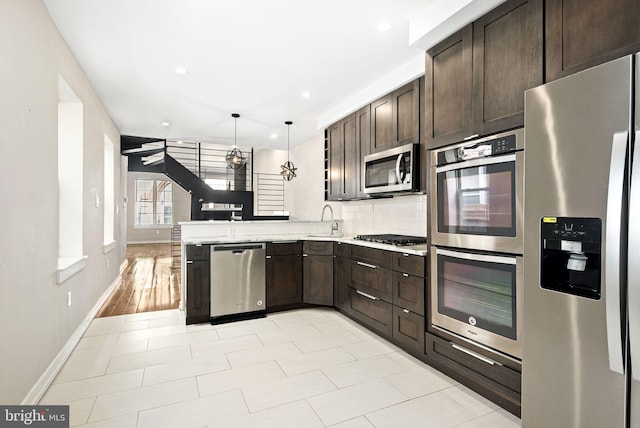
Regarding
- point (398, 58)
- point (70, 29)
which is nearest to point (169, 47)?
point (70, 29)

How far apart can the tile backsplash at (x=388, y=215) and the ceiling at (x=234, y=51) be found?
1.43m

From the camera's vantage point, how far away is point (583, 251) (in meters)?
1.42

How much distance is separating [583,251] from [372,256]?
205cm

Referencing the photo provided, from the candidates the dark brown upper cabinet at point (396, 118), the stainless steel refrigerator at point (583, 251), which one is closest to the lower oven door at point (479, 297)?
the stainless steel refrigerator at point (583, 251)

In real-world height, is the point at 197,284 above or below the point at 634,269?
below

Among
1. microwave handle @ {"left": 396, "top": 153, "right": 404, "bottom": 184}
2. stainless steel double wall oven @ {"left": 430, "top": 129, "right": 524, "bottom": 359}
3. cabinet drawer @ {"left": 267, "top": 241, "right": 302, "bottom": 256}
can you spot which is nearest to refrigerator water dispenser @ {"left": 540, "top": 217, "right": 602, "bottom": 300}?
stainless steel double wall oven @ {"left": 430, "top": 129, "right": 524, "bottom": 359}

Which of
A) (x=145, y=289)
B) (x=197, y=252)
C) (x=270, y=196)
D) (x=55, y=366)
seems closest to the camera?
(x=55, y=366)

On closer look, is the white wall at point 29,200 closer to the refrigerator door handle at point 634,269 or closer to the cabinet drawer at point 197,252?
the cabinet drawer at point 197,252

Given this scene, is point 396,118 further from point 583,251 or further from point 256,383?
point 256,383

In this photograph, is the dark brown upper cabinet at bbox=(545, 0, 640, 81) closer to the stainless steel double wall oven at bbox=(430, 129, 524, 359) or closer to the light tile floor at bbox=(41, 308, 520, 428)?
the stainless steel double wall oven at bbox=(430, 129, 524, 359)

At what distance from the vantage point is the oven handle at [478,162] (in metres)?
1.97

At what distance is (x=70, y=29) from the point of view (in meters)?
2.71

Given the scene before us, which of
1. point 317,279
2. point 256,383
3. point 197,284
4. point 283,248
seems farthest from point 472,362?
point 197,284

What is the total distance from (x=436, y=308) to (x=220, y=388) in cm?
170
